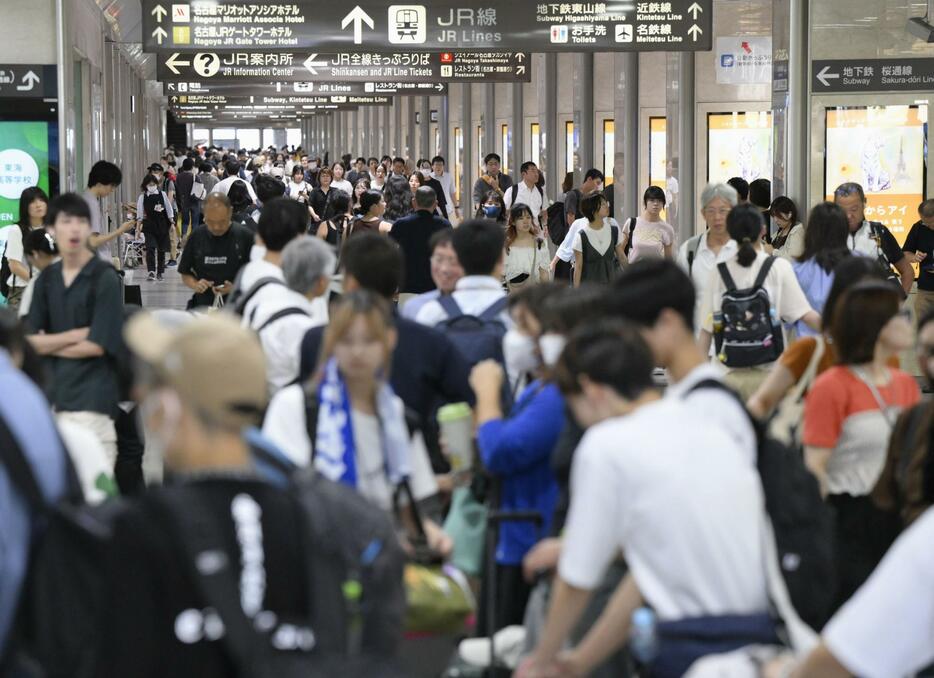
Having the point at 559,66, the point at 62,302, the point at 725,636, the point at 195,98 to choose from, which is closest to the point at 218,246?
the point at 62,302

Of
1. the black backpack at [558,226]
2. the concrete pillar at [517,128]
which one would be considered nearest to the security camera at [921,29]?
Answer: the black backpack at [558,226]

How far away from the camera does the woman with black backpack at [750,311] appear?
7.71 meters

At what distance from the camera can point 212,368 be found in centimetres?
260

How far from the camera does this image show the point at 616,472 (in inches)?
132

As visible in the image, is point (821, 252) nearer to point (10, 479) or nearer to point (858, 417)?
point (858, 417)

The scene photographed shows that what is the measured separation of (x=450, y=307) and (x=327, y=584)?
3.63 metres

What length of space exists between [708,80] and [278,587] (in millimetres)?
19825

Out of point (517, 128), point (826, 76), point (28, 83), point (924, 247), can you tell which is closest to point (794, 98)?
point (826, 76)

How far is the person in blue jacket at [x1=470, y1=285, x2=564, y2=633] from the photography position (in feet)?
15.4

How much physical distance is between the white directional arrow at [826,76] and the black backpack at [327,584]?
36.8ft

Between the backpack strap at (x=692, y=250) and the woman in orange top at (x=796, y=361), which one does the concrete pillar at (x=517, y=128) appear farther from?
the woman in orange top at (x=796, y=361)

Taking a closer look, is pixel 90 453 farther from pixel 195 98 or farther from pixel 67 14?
A: pixel 195 98

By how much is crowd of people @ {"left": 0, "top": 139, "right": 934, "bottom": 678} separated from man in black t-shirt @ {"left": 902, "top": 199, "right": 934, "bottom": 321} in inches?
208

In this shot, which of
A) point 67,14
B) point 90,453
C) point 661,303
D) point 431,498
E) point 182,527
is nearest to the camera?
point 182,527
